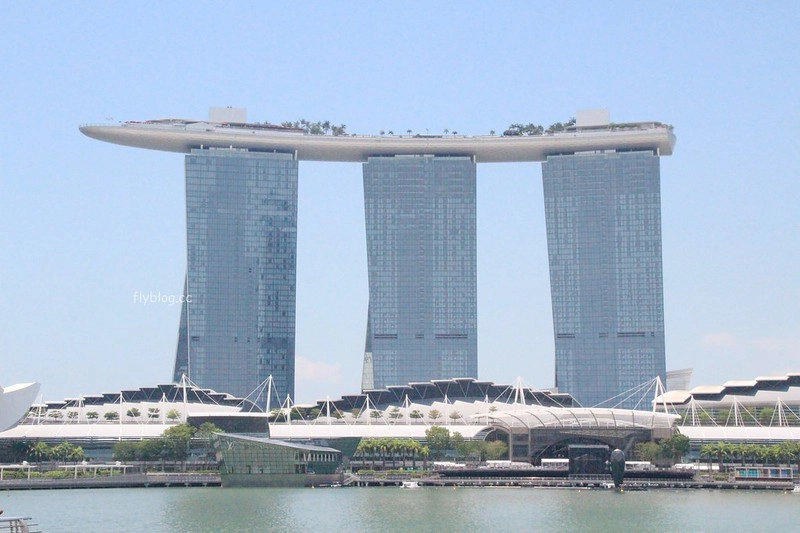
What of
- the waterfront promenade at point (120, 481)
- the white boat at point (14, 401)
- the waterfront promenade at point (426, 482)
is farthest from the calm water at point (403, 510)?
the white boat at point (14, 401)

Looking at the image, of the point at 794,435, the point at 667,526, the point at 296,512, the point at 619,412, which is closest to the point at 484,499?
the point at 296,512

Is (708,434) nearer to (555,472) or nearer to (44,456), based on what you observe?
(555,472)

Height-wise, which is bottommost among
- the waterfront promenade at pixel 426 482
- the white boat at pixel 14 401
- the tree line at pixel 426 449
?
the waterfront promenade at pixel 426 482

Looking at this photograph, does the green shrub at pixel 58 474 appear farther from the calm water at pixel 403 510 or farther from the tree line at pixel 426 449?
the tree line at pixel 426 449

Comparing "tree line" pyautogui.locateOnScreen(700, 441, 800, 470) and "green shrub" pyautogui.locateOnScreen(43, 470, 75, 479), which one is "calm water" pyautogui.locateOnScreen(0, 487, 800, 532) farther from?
"tree line" pyautogui.locateOnScreen(700, 441, 800, 470)

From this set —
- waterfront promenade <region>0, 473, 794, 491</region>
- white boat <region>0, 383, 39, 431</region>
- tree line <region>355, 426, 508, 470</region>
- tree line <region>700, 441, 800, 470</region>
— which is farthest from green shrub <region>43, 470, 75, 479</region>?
white boat <region>0, 383, 39, 431</region>

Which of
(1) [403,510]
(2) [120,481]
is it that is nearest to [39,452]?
(2) [120,481]

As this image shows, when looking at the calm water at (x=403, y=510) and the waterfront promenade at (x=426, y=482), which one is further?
the waterfront promenade at (x=426, y=482)
